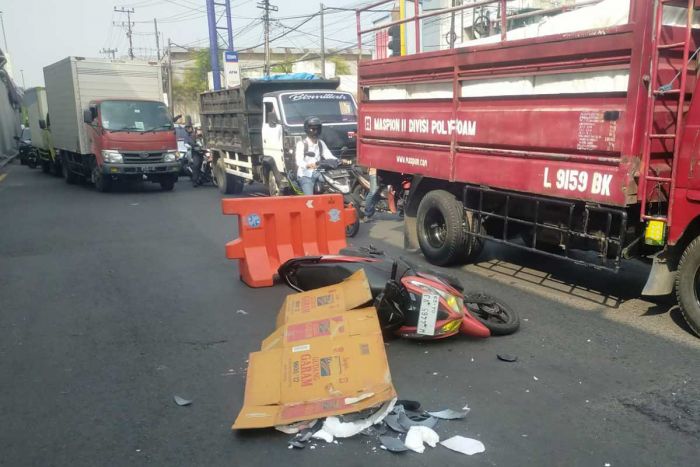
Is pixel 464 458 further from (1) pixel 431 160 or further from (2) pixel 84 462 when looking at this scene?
(1) pixel 431 160

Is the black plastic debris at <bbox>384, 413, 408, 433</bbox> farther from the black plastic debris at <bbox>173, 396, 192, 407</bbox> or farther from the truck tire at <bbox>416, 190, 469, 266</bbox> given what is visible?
the truck tire at <bbox>416, 190, 469, 266</bbox>

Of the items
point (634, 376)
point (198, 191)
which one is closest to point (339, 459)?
point (634, 376)

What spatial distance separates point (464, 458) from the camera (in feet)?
10.5

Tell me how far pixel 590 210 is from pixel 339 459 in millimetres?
3436

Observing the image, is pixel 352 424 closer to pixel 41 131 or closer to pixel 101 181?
pixel 101 181

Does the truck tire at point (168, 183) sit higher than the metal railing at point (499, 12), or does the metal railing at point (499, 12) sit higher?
the metal railing at point (499, 12)

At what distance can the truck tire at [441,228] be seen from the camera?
7.16 meters

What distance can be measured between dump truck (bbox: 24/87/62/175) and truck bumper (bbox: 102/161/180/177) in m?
7.19

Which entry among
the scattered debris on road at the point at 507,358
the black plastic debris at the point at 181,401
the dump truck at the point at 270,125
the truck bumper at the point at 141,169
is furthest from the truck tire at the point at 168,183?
the scattered debris on road at the point at 507,358

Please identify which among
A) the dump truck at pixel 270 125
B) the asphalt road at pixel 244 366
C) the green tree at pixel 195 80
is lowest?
the asphalt road at pixel 244 366

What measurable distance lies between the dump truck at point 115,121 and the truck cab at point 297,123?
4.44 meters

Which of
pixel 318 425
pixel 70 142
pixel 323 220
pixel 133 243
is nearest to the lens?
pixel 318 425

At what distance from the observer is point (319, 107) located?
1252cm

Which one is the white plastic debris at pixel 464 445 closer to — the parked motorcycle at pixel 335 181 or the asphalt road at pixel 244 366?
the asphalt road at pixel 244 366
